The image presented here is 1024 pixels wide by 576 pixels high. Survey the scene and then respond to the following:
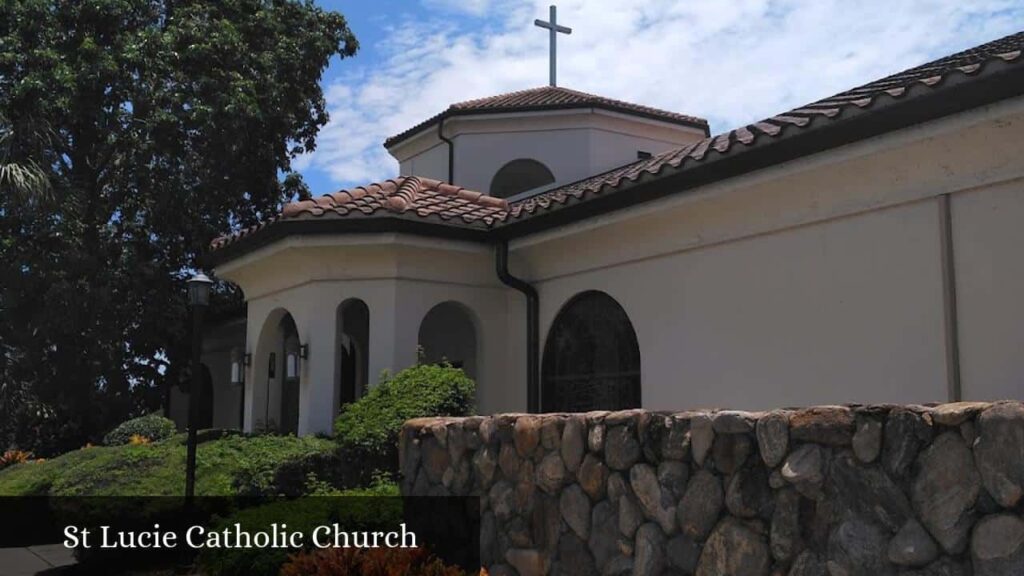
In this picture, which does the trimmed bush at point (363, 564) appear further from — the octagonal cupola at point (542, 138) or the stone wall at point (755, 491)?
the octagonal cupola at point (542, 138)

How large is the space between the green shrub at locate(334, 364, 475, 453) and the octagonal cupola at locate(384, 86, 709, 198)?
7895 millimetres

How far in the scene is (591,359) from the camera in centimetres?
1245

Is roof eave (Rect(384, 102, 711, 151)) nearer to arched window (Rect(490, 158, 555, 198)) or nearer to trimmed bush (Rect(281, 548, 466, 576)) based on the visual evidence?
arched window (Rect(490, 158, 555, 198))

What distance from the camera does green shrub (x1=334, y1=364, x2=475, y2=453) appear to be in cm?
1020

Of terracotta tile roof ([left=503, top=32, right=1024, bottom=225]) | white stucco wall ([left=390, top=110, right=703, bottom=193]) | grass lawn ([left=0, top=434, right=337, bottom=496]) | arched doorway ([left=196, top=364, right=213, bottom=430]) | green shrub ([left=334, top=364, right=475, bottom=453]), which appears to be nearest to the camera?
terracotta tile roof ([left=503, top=32, right=1024, bottom=225])

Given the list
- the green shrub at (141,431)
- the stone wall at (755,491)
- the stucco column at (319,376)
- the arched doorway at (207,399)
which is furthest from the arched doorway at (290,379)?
the arched doorway at (207,399)

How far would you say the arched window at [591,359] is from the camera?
11820 millimetres

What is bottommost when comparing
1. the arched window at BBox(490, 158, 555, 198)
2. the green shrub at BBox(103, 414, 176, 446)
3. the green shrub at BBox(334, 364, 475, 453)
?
the green shrub at BBox(103, 414, 176, 446)

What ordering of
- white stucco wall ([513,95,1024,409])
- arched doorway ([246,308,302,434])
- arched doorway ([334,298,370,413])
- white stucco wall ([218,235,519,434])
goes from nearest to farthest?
white stucco wall ([513,95,1024,409]) → white stucco wall ([218,235,519,434]) → arched doorway ([246,308,302,434]) → arched doorway ([334,298,370,413])

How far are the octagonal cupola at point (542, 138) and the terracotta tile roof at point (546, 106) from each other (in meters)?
0.02

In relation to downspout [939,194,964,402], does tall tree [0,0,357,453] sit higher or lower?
higher

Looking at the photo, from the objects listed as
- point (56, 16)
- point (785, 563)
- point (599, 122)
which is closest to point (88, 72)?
point (56, 16)

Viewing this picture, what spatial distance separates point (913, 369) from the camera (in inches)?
330

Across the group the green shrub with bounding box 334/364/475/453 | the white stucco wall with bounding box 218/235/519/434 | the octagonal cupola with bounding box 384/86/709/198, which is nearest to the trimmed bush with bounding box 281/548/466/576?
the green shrub with bounding box 334/364/475/453
